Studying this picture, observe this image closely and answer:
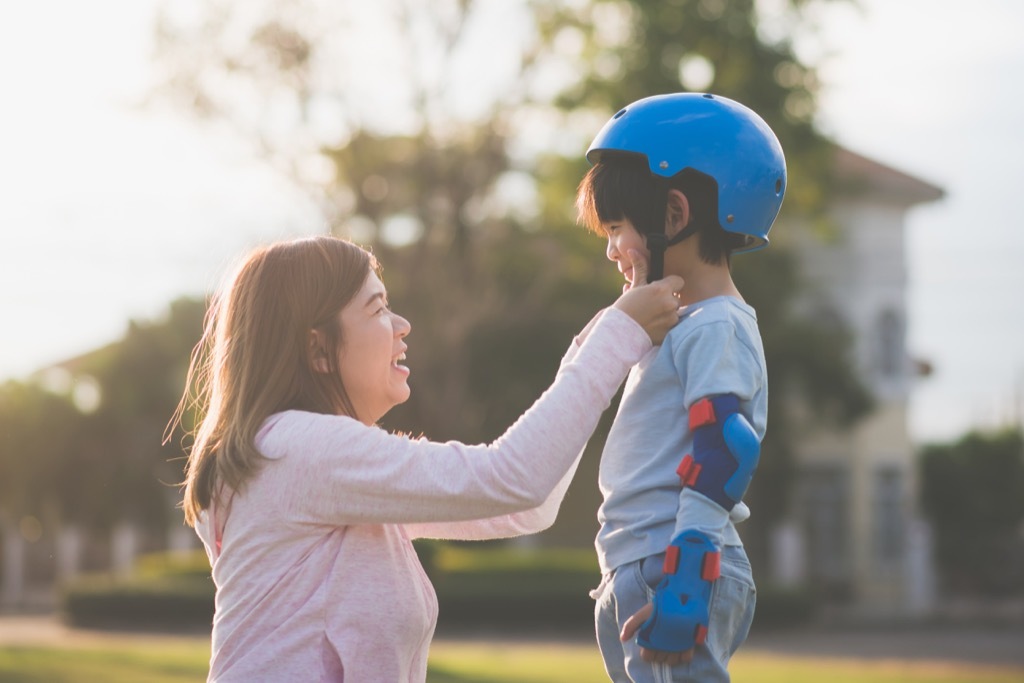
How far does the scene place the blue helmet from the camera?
3.09 meters

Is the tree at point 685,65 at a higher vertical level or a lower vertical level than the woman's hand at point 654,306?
higher

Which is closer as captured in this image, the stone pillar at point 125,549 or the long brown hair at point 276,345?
the long brown hair at point 276,345

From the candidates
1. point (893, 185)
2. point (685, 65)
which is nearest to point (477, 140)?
point (685, 65)

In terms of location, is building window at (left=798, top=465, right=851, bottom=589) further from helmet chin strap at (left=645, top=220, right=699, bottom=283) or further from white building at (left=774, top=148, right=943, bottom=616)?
helmet chin strap at (left=645, top=220, right=699, bottom=283)

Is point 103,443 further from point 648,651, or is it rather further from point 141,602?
point 648,651

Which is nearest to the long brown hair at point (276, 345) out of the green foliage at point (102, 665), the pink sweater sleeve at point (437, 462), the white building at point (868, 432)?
the pink sweater sleeve at point (437, 462)

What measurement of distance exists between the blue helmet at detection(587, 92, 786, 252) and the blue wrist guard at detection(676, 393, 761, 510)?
48 cm

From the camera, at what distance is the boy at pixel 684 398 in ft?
9.27

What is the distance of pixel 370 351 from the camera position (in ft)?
9.86

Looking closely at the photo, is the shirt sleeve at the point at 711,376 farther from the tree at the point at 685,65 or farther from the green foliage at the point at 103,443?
the green foliage at the point at 103,443

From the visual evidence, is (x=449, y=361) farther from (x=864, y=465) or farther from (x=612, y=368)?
(x=612, y=368)

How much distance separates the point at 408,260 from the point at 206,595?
8.20 m

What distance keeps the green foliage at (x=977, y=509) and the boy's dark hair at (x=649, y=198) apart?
35031 mm

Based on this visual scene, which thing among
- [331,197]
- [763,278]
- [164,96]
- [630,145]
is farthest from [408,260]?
[630,145]
